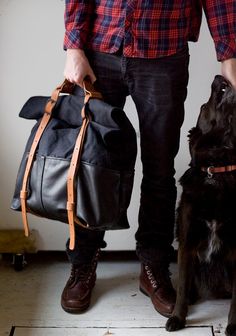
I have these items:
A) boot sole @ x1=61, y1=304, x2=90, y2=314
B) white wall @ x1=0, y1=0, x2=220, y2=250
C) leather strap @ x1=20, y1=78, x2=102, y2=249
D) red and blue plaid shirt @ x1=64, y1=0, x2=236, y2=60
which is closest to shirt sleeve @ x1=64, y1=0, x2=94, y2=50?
red and blue plaid shirt @ x1=64, y1=0, x2=236, y2=60

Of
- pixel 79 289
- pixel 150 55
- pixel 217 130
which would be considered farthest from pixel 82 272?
pixel 150 55

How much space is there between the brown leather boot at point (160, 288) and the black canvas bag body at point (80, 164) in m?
0.35

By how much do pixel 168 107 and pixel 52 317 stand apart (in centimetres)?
78

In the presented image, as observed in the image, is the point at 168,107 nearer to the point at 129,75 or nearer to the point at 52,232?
the point at 129,75

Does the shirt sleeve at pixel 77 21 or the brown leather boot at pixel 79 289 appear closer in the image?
the shirt sleeve at pixel 77 21

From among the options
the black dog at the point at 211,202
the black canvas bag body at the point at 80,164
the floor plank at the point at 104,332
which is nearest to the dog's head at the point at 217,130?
the black dog at the point at 211,202

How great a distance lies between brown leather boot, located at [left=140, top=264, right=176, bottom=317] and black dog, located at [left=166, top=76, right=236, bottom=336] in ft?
0.22

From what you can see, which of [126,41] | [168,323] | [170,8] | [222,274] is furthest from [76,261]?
[170,8]

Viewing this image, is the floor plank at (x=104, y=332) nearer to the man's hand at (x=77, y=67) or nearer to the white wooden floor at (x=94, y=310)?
the white wooden floor at (x=94, y=310)

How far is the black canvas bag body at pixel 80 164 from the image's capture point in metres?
1.37

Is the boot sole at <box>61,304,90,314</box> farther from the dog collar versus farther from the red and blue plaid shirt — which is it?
the red and blue plaid shirt

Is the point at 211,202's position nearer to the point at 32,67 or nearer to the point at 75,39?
the point at 75,39

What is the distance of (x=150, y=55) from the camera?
4.60 ft

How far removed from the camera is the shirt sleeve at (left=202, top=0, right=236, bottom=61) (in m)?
1.44
